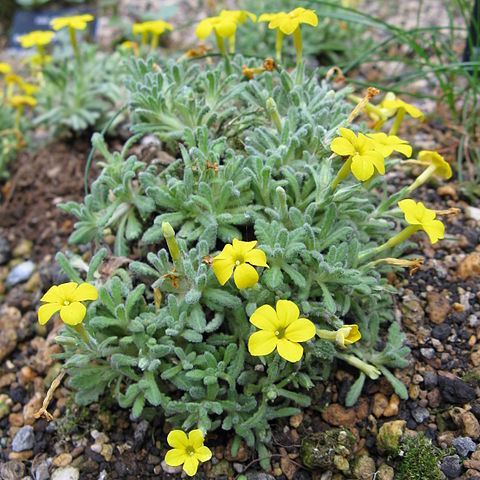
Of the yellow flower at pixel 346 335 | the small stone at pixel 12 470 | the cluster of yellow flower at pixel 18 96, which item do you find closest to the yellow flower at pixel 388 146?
the yellow flower at pixel 346 335

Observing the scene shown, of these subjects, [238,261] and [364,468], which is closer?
[238,261]

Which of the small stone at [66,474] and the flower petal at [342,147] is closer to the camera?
the flower petal at [342,147]

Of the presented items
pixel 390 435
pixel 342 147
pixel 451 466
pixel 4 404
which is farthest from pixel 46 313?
pixel 451 466

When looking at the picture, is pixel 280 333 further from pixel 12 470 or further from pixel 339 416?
pixel 12 470

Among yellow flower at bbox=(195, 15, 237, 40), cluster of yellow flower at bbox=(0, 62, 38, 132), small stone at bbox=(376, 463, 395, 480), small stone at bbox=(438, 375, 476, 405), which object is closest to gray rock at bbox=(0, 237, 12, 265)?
cluster of yellow flower at bbox=(0, 62, 38, 132)

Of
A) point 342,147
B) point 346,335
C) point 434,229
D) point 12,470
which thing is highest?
point 342,147

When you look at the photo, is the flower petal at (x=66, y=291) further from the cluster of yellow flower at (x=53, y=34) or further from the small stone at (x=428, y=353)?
the cluster of yellow flower at (x=53, y=34)
